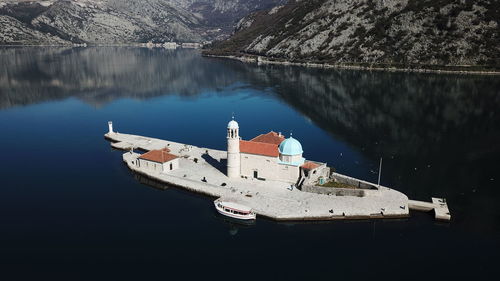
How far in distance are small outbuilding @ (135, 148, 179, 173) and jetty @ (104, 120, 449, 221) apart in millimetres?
204

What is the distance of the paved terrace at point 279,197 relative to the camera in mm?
58469

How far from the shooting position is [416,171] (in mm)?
80062

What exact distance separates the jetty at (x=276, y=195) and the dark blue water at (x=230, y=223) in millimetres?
1641

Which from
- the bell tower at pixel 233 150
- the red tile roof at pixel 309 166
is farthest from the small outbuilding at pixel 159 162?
the red tile roof at pixel 309 166

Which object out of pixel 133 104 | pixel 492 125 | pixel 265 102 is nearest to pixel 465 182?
pixel 492 125

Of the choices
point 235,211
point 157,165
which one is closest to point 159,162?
point 157,165

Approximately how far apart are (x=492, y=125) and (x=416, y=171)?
51.4 meters

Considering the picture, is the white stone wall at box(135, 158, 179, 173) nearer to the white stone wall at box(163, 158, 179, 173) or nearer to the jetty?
the white stone wall at box(163, 158, 179, 173)

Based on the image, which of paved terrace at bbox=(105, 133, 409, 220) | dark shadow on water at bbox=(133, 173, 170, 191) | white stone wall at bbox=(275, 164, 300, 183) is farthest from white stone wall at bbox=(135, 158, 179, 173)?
white stone wall at bbox=(275, 164, 300, 183)

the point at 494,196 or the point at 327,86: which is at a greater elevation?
the point at 327,86

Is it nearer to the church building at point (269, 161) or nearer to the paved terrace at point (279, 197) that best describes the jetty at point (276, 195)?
the paved terrace at point (279, 197)

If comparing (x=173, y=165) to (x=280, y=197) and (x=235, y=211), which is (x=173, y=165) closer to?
(x=235, y=211)

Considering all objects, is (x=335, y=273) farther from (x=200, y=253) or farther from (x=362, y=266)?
(x=200, y=253)

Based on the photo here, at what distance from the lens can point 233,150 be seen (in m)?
70.1
